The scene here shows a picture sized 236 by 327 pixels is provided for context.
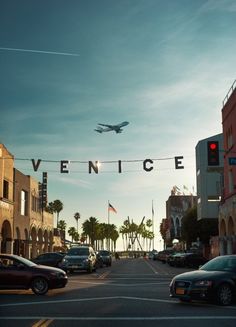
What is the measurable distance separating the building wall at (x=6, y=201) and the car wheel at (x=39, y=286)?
31.3 meters

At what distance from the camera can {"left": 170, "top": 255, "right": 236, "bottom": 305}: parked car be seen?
1415cm

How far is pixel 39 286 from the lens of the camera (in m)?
18.3

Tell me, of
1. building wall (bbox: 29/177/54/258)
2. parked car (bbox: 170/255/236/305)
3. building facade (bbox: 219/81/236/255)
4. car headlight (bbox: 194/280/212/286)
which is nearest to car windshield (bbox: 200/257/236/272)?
parked car (bbox: 170/255/236/305)

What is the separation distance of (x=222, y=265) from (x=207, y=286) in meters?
1.48

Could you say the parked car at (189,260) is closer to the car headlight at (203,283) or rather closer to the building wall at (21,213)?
the building wall at (21,213)

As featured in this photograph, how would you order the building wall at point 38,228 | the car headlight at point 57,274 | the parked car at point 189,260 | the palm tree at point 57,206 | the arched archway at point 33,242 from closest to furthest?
the car headlight at point 57,274, the parked car at point 189,260, the building wall at point 38,228, the arched archway at point 33,242, the palm tree at point 57,206

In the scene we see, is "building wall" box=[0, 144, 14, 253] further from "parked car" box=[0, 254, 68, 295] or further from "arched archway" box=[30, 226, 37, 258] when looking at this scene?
"parked car" box=[0, 254, 68, 295]

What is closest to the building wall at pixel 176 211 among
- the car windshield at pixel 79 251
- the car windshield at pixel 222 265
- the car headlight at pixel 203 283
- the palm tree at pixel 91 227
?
the palm tree at pixel 91 227

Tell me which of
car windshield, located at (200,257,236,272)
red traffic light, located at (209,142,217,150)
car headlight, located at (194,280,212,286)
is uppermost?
red traffic light, located at (209,142,217,150)

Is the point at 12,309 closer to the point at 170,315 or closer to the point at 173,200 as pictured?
the point at 170,315

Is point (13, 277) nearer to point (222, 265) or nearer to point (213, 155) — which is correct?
point (222, 265)

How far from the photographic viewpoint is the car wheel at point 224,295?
14305mm

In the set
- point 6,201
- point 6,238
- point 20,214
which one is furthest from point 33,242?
point 6,201

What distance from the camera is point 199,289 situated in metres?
14.1
